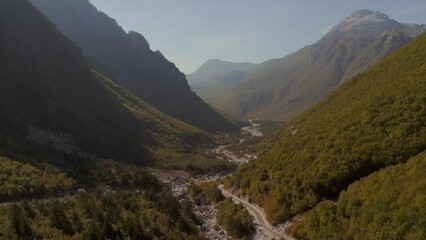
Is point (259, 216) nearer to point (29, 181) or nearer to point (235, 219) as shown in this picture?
point (235, 219)

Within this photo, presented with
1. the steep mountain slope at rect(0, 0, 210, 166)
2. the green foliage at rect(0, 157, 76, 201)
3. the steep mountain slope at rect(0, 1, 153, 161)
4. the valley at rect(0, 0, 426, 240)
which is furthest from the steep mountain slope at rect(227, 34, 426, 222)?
the steep mountain slope at rect(0, 1, 153, 161)

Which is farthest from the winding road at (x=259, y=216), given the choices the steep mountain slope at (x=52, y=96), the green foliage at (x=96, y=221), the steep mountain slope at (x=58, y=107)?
the steep mountain slope at (x=52, y=96)

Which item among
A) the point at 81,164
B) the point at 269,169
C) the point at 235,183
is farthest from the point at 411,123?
the point at 81,164

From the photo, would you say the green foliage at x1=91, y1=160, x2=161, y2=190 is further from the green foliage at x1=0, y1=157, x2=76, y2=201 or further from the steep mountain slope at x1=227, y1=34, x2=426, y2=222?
the steep mountain slope at x1=227, y1=34, x2=426, y2=222

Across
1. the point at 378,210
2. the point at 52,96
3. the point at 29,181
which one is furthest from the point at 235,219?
the point at 52,96

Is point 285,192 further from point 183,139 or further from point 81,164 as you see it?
point 183,139

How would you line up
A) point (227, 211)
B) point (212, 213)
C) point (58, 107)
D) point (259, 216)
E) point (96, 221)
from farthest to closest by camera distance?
point (58, 107) < point (212, 213) < point (227, 211) < point (259, 216) < point (96, 221)
